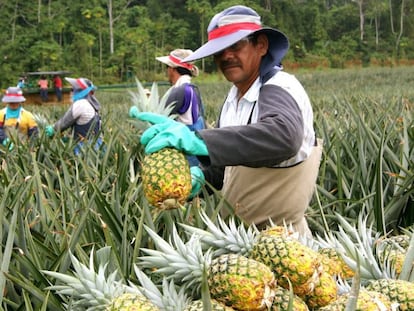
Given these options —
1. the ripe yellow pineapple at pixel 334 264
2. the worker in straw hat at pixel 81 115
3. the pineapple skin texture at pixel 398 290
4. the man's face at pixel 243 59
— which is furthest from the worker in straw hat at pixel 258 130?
the worker in straw hat at pixel 81 115

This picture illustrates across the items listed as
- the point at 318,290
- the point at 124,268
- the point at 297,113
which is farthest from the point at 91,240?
the point at 318,290

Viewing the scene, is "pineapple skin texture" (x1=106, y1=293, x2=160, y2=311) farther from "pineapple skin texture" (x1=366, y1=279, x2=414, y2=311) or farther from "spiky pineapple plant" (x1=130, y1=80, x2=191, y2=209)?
"spiky pineapple plant" (x1=130, y1=80, x2=191, y2=209)

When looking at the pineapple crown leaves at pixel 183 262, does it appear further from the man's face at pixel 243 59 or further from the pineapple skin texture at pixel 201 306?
the man's face at pixel 243 59

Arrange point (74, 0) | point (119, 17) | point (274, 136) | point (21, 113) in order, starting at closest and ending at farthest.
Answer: point (274, 136)
point (21, 113)
point (74, 0)
point (119, 17)

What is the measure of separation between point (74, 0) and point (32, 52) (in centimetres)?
744

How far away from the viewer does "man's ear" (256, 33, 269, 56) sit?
2264 millimetres

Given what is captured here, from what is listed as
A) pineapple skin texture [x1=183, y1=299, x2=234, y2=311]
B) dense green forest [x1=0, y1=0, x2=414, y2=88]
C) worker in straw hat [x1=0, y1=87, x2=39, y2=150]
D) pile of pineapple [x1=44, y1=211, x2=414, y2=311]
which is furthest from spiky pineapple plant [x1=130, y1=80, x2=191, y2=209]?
dense green forest [x1=0, y1=0, x2=414, y2=88]

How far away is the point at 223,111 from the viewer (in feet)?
8.29

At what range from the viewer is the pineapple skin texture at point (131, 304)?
113 cm

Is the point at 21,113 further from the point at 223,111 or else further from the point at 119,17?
the point at 119,17

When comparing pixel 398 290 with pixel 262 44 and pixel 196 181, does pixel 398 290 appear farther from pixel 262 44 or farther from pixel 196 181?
pixel 262 44

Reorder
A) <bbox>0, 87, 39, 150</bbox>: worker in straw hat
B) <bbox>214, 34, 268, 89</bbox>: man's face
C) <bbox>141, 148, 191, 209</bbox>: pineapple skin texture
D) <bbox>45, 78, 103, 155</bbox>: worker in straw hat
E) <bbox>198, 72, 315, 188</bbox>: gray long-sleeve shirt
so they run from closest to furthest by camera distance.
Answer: <bbox>141, 148, 191, 209</bbox>: pineapple skin texture < <bbox>198, 72, 315, 188</bbox>: gray long-sleeve shirt < <bbox>214, 34, 268, 89</bbox>: man's face < <bbox>45, 78, 103, 155</bbox>: worker in straw hat < <bbox>0, 87, 39, 150</bbox>: worker in straw hat

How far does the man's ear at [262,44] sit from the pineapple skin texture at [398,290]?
1188 millimetres

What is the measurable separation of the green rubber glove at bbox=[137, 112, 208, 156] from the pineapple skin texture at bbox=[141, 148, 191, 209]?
24 millimetres
